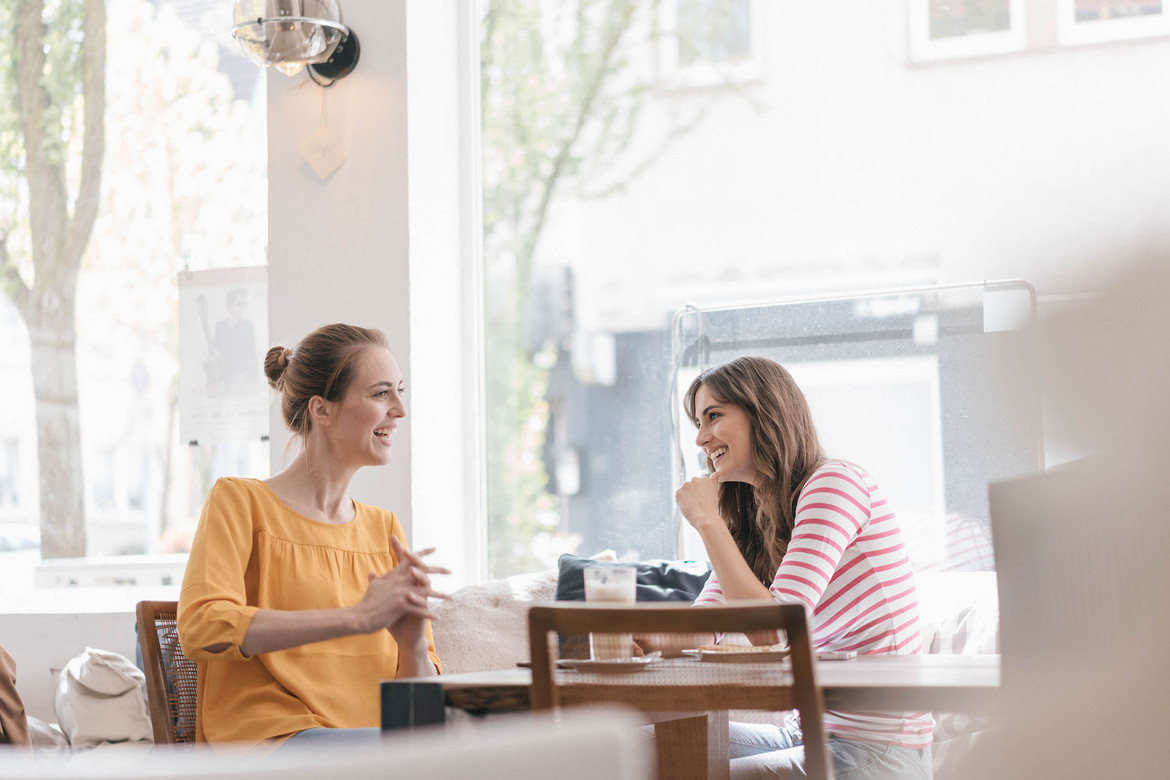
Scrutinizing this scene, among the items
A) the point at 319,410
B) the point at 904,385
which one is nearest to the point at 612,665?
the point at 319,410

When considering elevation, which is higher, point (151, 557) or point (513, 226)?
point (513, 226)

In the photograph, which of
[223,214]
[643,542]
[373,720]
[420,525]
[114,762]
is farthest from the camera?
[223,214]

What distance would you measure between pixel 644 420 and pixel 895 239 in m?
0.81

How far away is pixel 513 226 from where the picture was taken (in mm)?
3281

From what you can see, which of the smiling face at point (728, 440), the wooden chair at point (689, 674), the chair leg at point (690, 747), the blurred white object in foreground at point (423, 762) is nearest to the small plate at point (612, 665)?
the wooden chair at point (689, 674)

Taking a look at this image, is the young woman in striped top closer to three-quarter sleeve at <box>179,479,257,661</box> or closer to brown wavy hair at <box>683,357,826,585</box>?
brown wavy hair at <box>683,357,826,585</box>

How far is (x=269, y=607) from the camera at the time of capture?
6.15 ft

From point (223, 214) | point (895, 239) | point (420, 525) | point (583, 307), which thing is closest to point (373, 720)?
point (420, 525)

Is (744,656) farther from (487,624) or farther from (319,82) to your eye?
(319,82)

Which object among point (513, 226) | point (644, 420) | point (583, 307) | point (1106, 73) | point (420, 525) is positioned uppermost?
point (1106, 73)

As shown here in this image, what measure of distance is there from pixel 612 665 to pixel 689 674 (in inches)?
4.7

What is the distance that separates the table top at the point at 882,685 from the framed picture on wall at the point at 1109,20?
177 cm

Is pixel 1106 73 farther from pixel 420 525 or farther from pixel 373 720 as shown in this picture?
pixel 373 720

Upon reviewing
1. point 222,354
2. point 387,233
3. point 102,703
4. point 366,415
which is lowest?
point 102,703
